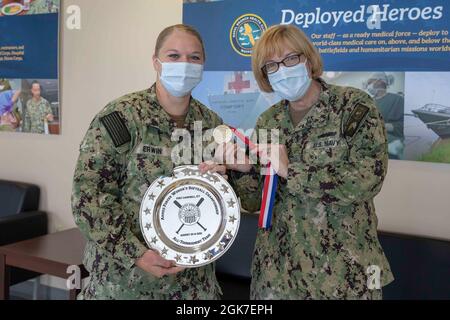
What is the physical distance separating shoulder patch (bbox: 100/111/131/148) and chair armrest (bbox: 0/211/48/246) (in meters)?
1.99

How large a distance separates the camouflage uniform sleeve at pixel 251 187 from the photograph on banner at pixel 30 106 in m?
2.22

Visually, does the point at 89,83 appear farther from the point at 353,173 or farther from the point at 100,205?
the point at 353,173

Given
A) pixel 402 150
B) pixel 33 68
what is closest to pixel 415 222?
pixel 402 150

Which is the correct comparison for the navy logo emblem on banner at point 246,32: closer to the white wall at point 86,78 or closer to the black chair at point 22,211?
the white wall at point 86,78

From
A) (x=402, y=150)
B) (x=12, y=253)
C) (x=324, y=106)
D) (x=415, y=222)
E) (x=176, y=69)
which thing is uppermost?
(x=176, y=69)

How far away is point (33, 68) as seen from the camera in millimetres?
3504

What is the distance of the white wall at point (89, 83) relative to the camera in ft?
10.1

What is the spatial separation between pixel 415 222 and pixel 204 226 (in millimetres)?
1405

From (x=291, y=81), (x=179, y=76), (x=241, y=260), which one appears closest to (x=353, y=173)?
(x=291, y=81)

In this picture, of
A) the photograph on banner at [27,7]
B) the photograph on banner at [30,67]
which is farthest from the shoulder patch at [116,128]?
the photograph on banner at [27,7]

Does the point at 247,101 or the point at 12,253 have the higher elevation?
the point at 247,101

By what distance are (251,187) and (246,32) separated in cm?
139

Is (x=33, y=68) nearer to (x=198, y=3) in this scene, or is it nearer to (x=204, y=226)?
(x=198, y=3)

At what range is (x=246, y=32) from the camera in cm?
277
